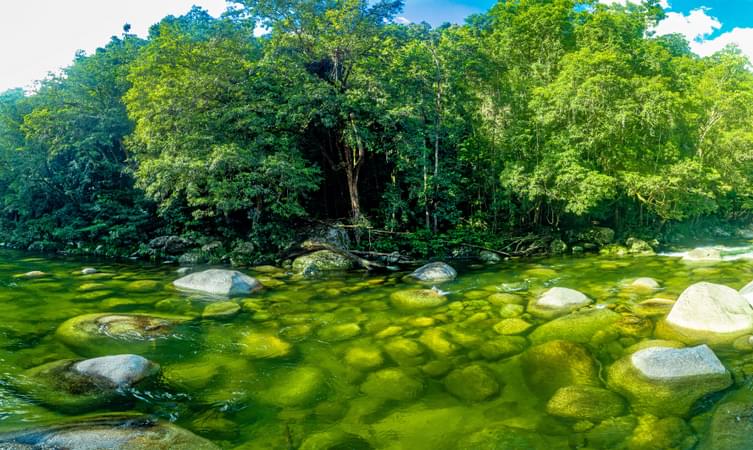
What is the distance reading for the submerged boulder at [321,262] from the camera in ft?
41.9

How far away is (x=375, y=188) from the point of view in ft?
65.2

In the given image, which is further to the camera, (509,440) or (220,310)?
(220,310)

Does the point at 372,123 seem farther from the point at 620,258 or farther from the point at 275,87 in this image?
the point at 620,258

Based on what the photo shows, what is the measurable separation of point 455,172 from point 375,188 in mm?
Result: 4235

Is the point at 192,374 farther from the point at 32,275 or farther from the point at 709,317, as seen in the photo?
the point at 32,275

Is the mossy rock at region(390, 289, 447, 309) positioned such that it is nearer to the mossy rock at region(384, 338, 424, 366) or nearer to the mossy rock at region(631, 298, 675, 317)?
the mossy rock at region(384, 338, 424, 366)

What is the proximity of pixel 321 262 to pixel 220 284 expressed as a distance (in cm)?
419

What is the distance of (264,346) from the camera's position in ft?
19.8

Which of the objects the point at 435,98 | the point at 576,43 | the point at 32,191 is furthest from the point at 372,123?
the point at 32,191

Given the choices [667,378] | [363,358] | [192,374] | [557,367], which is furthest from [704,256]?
[192,374]

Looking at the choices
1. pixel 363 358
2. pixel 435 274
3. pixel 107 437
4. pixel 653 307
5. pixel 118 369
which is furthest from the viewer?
pixel 435 274

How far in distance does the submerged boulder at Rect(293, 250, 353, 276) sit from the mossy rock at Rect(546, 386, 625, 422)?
9.05 metres

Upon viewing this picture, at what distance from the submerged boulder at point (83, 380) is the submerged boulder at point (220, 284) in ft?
14.5

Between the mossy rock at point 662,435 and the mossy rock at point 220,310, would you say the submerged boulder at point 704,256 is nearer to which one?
the mossy rock at point 662,435
